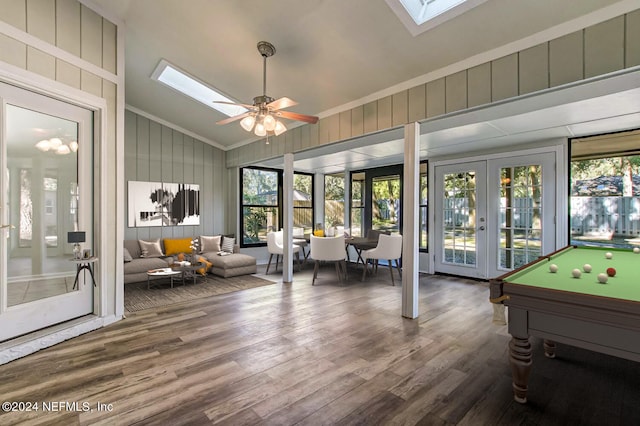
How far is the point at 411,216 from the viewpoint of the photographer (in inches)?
140

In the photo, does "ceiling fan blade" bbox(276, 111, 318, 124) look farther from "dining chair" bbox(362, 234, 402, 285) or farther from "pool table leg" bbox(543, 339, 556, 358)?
"pool table leg" bbox(543, 339, 556, 358)

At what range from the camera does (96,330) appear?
313 centimetres

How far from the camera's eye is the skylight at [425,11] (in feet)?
8.36

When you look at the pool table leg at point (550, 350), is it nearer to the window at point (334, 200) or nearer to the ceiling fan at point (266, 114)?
the ceiling fan at point (266, 114)

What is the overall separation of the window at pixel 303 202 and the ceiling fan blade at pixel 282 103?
16.0 feet

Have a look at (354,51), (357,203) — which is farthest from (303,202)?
(354,51)

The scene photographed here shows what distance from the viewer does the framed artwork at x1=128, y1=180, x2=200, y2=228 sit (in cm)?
609

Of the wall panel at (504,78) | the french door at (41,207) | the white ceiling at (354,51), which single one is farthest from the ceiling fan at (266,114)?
the wall panel at (504,78)

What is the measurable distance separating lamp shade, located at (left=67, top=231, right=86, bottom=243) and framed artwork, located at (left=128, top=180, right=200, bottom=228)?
3.22 meters

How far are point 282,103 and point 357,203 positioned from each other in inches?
201

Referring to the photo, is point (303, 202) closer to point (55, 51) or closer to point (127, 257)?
point (127, 257)

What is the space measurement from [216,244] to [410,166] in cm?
468

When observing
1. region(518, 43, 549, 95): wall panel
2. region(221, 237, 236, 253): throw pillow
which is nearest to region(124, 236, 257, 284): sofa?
region(221, 237, 236, 253): throw pillow

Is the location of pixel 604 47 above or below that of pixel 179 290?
above
